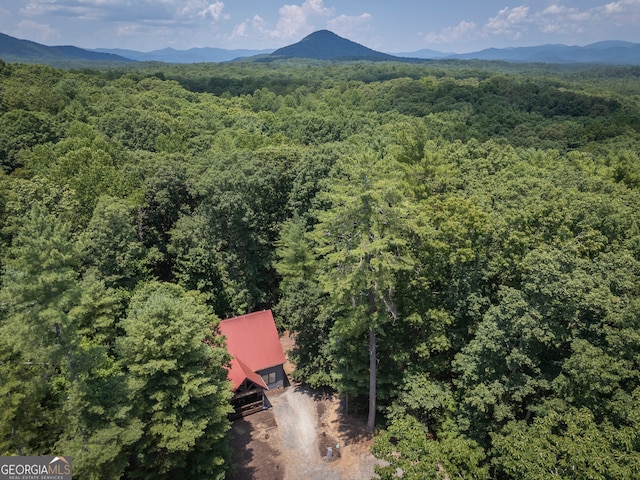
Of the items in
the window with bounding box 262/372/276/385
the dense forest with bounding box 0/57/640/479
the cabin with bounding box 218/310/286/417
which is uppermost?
the dense forest with bounding box 0/57/640/479

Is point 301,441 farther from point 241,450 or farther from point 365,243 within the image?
point 365,243

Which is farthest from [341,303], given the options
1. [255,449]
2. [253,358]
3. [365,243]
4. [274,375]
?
[274,375]

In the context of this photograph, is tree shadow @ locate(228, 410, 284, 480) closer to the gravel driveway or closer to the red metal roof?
the gravel driveway

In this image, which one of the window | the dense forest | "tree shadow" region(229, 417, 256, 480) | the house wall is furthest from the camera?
the window

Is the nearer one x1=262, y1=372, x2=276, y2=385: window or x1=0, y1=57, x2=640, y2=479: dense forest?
x1=0, y1=57, x2=640, y2=479: dense forest

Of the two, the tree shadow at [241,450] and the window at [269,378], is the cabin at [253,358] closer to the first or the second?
the window at [269,378]

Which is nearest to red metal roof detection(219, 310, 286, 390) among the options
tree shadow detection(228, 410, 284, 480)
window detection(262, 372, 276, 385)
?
window detection(262, 372, 276, 385)

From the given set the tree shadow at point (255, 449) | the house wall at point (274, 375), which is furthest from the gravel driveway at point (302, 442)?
the house wall at point (274, 375)
